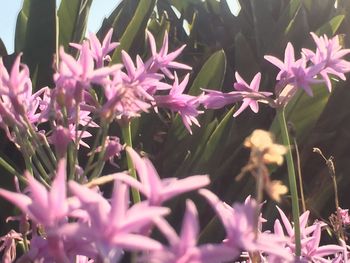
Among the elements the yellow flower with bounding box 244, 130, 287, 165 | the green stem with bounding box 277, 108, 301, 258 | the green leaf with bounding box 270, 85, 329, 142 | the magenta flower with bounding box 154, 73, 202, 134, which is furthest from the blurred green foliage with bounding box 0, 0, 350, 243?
the yellow flower with bounding box 244, 130, 287, 165

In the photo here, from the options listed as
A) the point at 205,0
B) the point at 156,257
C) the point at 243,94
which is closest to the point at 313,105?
the point at 243,94

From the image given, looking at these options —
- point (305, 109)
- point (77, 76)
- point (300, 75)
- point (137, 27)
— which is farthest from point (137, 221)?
point (137, 27)

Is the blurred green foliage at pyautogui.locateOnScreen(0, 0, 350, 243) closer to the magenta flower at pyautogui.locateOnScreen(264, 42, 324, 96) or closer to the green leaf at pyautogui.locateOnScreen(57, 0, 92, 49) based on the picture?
the green leaf at pyautogui.locateOnScreen(57, 0, 92, 49)

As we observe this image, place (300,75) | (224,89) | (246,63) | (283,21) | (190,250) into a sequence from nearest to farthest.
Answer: (190,250)
(300,75)
(246,63)
(224,89)
(283,21)

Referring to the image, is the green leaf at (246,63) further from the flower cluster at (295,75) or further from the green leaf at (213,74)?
the flower cluster at (295,75)

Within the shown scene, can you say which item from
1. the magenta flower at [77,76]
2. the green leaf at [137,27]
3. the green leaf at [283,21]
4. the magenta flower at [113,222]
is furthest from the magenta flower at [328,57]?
the green leaf at [283,21]

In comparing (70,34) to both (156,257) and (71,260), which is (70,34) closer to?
(71,260)

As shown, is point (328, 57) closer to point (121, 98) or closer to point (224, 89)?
point (121, 98)
